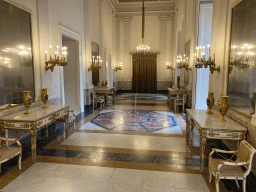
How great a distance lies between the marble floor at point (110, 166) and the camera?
9.23 feet

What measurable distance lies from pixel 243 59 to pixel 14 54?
458cm

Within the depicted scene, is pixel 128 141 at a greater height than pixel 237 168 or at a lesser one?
lesser

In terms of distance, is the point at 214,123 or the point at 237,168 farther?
the point at 214,123

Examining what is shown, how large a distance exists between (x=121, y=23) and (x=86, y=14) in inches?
303

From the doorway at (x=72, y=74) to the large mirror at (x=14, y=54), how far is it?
3292 mm

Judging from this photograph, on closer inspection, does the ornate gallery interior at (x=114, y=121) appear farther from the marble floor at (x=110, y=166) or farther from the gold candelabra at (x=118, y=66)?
the gold candelabra at (x=118, y=66)

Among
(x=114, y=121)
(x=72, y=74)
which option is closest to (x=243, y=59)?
(x=114, y=121)

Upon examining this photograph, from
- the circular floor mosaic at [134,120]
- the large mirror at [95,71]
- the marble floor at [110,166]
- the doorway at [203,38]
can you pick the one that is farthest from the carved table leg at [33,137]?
the large mirror at [95,71]

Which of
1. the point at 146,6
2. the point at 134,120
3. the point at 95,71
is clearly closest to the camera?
the point at 134,120

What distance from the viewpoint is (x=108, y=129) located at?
5668 millimetres

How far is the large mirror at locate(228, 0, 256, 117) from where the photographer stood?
3.04 m

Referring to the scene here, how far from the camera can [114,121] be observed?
6602 millimetres

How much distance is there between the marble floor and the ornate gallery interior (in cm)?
2

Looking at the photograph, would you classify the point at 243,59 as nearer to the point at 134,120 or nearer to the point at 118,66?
the point at 134,120
